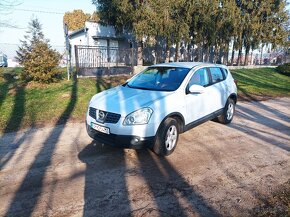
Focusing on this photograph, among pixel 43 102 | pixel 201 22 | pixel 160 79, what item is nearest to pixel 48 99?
pixel 43 102

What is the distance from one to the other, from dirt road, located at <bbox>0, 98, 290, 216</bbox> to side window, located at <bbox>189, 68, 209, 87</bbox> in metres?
1.23

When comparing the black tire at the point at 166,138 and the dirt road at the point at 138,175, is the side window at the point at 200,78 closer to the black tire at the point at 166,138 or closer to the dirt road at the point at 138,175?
the black tire at the point at 166,138

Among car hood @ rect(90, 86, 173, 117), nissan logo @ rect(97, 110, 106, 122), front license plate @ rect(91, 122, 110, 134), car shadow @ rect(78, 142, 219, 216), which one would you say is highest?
car hood @ rect(90, 86, 173, 117)

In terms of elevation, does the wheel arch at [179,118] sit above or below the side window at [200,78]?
below

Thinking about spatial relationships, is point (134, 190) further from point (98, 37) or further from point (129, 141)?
point (98, 37)

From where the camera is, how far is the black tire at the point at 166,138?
15.6ft

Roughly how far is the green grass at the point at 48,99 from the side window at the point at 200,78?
3.56m

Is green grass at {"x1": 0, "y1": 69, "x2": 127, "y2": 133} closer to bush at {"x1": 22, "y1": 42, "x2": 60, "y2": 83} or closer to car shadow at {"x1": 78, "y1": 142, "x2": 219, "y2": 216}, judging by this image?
bush at {"x1": 22, "y1": 42, "x2": 60, "y2": 83}

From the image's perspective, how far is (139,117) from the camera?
4566 millimetres

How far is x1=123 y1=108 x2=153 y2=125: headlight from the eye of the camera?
14.9ft

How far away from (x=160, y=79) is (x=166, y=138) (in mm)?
1509

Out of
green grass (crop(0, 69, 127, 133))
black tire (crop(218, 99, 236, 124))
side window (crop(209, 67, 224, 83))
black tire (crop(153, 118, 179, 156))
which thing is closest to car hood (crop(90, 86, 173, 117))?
black tire (crop(153, 118, 179, 156))

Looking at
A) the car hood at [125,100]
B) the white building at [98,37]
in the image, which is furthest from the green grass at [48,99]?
the white building at [98,37]

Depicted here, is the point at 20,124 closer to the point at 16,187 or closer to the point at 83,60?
the point at 16,187
